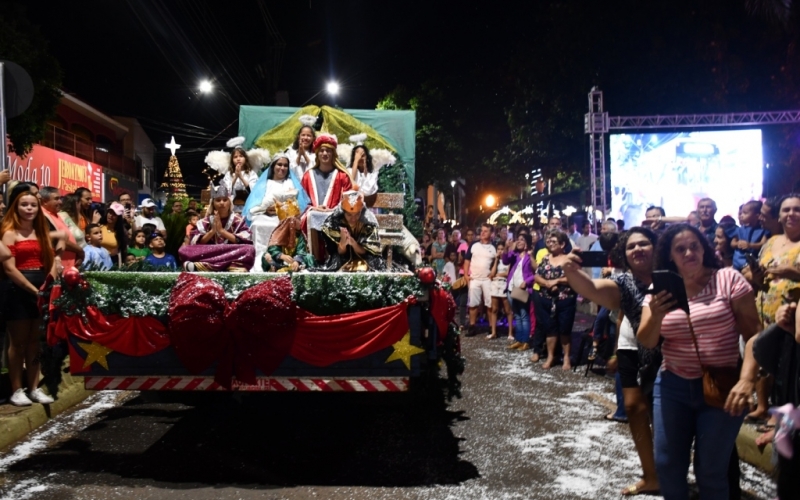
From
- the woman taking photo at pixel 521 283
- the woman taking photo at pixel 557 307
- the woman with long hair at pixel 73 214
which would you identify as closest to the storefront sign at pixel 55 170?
the woman with long hair at pixel 73 214

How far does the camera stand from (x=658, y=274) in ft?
11.7

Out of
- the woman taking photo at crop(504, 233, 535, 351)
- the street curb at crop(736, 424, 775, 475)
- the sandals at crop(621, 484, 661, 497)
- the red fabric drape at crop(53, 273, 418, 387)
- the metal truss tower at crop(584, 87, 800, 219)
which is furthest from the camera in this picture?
the metal truss tower at crop(584, 87, 800, 219)

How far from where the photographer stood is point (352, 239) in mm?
6781

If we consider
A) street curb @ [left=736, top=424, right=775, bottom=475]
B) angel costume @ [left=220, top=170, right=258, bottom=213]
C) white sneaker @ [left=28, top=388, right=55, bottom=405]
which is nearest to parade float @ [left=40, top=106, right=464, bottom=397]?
white sneaker @ [left=28, top=388, right=55, bottom=405]

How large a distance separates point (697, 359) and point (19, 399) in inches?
238

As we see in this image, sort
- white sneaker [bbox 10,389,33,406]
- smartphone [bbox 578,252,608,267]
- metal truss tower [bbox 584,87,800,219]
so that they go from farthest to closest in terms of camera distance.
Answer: metal truss tower [bbox 584,87,800,219], white sneaker [bbox 10,389,33,406], smartphone [bbox 578,252,608,267]

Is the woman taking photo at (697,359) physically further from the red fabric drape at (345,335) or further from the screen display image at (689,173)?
the screen display image at (689,173)

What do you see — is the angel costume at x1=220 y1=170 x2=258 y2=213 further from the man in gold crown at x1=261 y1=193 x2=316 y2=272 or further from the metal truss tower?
the metal truss tower

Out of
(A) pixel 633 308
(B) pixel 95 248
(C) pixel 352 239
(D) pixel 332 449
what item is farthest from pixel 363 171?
(A) pixel 633 308

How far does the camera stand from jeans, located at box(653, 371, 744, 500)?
12.1ft

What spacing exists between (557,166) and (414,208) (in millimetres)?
17917

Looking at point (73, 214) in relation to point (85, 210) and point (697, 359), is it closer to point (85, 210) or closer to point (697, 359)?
point (85, 210)

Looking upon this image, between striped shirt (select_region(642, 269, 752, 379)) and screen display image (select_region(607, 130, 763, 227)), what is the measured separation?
1543 cm

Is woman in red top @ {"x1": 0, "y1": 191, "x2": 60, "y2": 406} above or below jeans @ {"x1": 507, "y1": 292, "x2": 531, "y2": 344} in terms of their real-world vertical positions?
above
